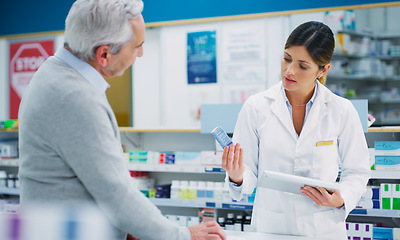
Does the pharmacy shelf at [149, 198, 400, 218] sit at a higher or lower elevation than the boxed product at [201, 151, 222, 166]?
lower

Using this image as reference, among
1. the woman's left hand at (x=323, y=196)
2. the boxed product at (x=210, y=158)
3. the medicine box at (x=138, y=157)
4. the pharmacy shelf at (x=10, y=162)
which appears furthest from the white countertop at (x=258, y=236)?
the pharmacy shelf at (x=10, y=162)

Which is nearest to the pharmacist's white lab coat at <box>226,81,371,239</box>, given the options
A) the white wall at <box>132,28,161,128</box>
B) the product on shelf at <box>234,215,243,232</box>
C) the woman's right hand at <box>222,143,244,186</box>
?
the woman's right hand at <box>222,143,244,186</box>

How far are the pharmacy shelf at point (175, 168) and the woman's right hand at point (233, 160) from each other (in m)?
1.84

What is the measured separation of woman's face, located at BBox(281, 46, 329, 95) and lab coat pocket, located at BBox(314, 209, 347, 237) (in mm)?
608

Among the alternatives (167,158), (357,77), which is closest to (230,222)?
(167,158)

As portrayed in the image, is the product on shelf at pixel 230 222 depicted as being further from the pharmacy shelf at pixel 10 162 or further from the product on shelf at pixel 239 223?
the pharmacy shelf at pixel 10 162

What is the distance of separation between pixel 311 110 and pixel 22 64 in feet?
19.8

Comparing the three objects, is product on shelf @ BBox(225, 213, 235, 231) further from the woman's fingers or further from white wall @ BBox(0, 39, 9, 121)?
white wall @ BBox(0, 39, 9, 121)

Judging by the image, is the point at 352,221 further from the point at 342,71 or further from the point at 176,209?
the point at 342,71

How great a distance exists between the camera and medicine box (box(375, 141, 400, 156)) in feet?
11.1

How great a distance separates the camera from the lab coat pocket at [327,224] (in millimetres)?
2035

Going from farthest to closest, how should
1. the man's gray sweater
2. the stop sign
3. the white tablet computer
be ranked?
1. the stop sign
2. the white tablet computer
3. the man's gray sweater

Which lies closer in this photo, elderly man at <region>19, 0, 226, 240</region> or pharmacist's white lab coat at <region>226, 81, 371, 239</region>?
elderly man at <region>19, 0, 226, 240</region>

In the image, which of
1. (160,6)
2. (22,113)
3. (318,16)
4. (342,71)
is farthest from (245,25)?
(22,113)
